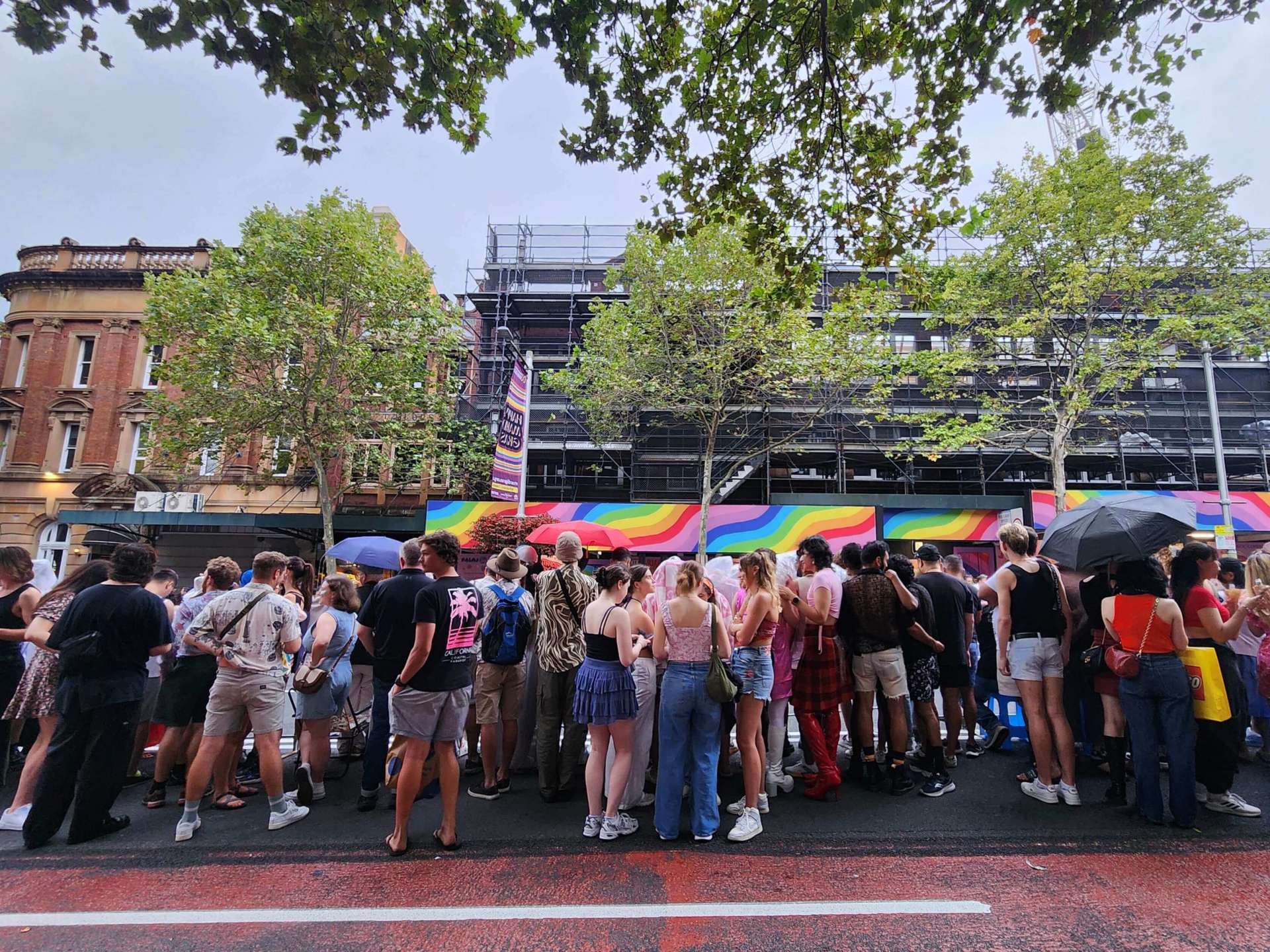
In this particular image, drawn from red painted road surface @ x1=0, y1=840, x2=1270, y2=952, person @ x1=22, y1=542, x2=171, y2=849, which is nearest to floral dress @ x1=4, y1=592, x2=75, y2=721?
person @ x1=22, y1=542, x2=171, y2=849

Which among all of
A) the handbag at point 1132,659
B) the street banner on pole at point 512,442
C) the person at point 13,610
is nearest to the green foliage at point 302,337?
the street banner on pole at point 512,442

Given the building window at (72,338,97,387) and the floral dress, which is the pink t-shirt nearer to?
the floral dress

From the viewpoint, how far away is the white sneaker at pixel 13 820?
458cm

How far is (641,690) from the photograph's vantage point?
5.03 meters

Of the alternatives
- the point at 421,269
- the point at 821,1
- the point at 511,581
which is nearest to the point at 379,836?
the point at 511,581

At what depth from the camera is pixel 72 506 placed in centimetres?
2373

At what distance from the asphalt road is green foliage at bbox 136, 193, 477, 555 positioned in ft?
50.2

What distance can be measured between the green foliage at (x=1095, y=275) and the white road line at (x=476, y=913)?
636 inches

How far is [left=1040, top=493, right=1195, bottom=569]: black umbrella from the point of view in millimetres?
4781

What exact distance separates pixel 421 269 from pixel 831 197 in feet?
54.5

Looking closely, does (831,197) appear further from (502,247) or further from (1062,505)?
(502,247)

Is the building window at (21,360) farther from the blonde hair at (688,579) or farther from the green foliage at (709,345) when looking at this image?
the blonde hair at (688,579)

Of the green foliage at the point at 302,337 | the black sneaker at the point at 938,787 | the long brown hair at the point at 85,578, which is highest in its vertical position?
the green foliage at the point at 302,337

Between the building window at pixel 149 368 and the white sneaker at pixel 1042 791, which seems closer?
the white sneaker at pixel 1042 791
